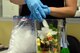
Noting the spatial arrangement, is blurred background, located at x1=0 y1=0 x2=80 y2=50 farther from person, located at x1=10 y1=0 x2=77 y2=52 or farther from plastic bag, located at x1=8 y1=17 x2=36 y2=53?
plastic bag, located at x1=8 y1=17 x2=36 y2=53

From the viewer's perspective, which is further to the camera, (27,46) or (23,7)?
(23,7)

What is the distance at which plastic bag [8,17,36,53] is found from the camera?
78cm

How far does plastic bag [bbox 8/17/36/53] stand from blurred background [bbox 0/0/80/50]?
47 centimetres

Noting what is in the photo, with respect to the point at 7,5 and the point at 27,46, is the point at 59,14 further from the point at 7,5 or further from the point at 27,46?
the point at 7,5

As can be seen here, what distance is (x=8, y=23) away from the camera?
1.42 m

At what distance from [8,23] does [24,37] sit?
662mm

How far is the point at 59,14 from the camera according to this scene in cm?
84

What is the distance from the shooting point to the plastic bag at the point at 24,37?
0.78 m

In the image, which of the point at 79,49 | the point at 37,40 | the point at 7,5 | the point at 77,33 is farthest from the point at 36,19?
the point at 7,5

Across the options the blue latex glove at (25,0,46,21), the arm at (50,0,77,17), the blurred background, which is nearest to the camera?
the blue latex glove at (25,0,46,21)

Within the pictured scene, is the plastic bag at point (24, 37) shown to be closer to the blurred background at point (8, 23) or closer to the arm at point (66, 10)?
the arm at point (66, 10)

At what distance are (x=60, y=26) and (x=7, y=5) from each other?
85cm

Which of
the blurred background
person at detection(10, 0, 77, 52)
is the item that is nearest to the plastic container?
person at detection(10, 0, 77, 52)

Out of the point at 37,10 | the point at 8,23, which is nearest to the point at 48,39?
the point at 37,10
